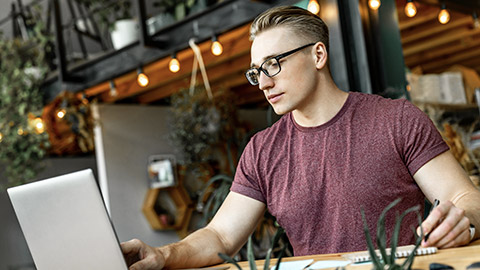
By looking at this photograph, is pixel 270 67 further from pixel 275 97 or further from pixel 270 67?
pixel 275 97

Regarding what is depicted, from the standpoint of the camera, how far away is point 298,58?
1916 mm

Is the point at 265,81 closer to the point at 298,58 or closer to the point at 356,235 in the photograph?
the point at 298,58

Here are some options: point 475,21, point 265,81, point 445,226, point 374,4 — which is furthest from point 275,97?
point 475,21

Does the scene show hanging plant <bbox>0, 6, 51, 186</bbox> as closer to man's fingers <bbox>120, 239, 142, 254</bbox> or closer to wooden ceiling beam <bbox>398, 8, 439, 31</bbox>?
wooden ceiling beam <bbox>398, 8, 439, 31</bbox>

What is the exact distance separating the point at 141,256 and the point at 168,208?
4792mm

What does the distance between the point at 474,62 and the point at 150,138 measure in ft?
11.2

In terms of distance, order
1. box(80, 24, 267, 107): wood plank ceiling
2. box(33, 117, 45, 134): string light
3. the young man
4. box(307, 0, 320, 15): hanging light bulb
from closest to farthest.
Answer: the young man, box(307, 0, 320, 15): hanging light bulb, box(80, 24, 267, 107): wood plank ceiling, box(33, 117, 45, 134): string light

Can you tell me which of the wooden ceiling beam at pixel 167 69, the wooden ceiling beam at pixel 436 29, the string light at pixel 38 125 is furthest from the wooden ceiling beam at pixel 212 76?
the wooden ceiling beam at pixel 436 29

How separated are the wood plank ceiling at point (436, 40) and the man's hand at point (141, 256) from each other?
2.61 meters

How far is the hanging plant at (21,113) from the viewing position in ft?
18.1

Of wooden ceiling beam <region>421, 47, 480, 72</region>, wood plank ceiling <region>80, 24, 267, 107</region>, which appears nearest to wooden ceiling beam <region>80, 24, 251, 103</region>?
wood plank ceiling <region>80, 24, 267, 107</region>

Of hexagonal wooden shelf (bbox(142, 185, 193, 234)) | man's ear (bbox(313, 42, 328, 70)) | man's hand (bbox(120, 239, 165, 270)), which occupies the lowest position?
hexagonal wooden shelf (bbox(142, 185, 193, 234))

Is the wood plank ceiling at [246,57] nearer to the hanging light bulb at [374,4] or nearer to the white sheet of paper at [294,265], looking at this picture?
the hanging light bulb at [374,4]

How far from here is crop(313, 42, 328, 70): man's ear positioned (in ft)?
6.37
